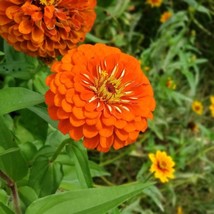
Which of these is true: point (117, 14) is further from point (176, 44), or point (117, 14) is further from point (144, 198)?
point (144, 198)

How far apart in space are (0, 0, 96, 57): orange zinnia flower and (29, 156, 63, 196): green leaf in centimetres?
22

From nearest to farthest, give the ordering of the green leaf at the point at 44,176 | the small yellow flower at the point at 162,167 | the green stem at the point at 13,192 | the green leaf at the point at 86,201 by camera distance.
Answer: the green leaf at the point at 86,201 < the green stem at the point at 13,192 < the green leaf at the point at 44,176 < the small yellow flower at the point at 162,167

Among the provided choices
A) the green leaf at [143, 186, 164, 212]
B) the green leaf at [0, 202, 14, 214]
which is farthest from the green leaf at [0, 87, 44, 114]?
the green leaf at [143, 186, 164, 212]

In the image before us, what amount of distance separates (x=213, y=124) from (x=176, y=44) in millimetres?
399

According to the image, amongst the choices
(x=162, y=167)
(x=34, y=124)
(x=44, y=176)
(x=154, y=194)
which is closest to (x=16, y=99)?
(x=44, y=176)

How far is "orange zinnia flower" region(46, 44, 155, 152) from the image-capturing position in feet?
2.63

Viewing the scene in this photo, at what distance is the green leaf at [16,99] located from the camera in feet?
2.72

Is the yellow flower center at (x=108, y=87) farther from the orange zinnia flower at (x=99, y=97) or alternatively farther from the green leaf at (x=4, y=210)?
the green leaf at (x=4, y=210)

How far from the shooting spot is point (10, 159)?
35.9 inches

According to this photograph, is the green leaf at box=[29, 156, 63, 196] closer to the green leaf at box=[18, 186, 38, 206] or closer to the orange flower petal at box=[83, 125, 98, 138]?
the green leaf at box=[18, 186, 38, 206]

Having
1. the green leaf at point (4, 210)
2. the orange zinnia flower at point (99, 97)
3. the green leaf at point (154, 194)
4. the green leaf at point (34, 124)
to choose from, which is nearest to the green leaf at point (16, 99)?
the orange zinnia flower at point (99, 97)

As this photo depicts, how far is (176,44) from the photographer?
1.78m

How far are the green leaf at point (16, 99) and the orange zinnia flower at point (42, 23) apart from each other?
4.9 inches

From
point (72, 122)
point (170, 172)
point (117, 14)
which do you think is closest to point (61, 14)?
point (72, 122)
